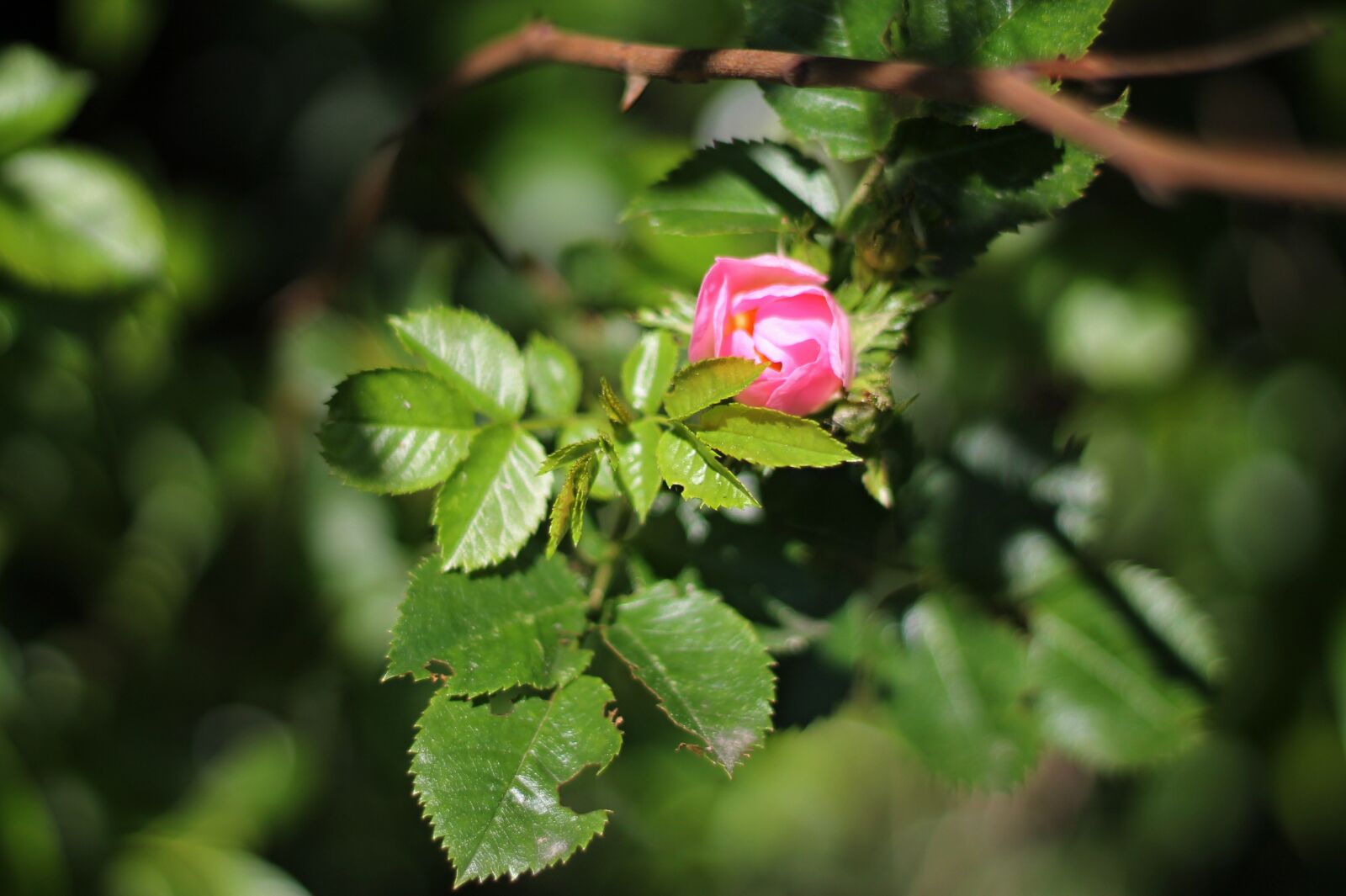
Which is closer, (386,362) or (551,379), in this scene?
(551,379)

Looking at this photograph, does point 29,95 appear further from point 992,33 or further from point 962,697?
point 962,697

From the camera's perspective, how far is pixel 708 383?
2.04 ft

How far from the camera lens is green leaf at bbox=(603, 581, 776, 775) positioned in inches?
24.9

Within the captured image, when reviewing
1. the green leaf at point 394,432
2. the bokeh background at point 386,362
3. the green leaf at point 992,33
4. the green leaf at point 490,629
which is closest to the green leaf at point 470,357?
the green leaf at point 394,432

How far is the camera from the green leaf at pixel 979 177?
27.3 inches

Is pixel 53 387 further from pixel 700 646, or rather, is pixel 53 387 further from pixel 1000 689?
pixel 1000 689

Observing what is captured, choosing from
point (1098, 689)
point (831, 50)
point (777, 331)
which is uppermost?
point (831, 50)

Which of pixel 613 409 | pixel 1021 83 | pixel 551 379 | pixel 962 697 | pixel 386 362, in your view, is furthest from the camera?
pixel 386 362

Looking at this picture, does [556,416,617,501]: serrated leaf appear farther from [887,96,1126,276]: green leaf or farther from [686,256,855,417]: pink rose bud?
[887,96,1126,276]: green leaf

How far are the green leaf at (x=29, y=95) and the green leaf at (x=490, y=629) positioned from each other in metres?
0.64

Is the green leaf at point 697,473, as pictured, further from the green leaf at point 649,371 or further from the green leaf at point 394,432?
the green leaf at point 394,432

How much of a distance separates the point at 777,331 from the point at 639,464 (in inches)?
4.9

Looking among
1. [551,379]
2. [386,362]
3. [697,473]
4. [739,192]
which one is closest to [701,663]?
[697,473]

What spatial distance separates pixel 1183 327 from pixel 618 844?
110cm
